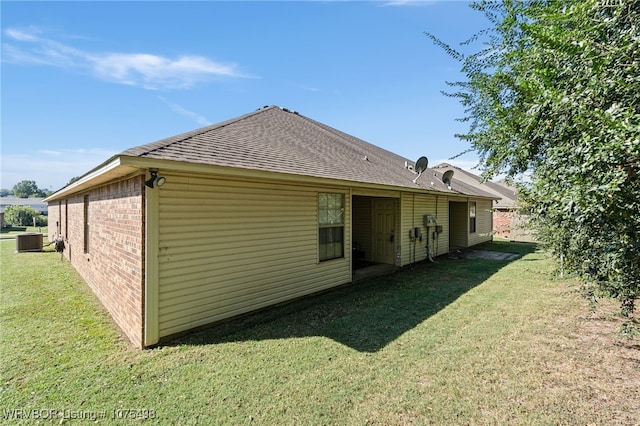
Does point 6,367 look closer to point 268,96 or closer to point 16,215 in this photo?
→ point 268,96

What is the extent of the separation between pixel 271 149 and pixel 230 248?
8.25 feet

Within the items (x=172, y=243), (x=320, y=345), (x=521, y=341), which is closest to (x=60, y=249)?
(x=172, y=243)

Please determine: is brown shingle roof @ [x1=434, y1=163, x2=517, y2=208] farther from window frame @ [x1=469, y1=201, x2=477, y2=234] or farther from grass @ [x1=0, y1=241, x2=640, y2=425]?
grass @ [x1=0, y1=241, x2=640, y2=425]

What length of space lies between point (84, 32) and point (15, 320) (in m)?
5.98

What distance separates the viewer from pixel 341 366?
142 inches

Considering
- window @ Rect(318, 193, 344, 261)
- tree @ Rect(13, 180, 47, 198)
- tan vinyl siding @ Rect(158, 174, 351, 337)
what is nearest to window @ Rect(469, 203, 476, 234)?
window @ Rect(318, 193, 344, 261)

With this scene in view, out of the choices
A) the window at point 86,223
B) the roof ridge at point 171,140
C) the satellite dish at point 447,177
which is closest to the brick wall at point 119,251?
the window at point 86,223

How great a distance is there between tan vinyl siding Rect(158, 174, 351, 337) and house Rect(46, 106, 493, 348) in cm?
2

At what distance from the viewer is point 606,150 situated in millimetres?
2033

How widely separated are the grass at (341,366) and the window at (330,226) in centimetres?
131

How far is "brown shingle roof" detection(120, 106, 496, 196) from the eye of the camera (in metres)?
4.59

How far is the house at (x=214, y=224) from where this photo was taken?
13.7ft

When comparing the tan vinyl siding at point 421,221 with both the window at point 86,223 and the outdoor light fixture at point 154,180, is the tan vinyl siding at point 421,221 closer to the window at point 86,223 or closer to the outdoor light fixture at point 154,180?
the outdoor light fixture at point 154,180

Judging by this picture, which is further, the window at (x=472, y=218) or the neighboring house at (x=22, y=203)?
the neighboring house at (x=22, y=203)
